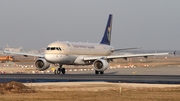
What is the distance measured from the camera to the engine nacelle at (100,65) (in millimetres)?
67125

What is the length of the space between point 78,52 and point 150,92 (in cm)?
3372

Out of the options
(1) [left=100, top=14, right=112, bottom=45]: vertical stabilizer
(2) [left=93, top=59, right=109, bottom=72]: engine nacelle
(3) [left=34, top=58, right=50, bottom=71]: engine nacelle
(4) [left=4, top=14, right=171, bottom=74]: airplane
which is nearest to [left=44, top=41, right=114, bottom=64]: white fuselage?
(4) [left=4, top=14, right=171, bottom=74]: airplane

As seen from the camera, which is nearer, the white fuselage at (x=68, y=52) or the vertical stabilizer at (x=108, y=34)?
the white fuselage at (x=68, y=52)

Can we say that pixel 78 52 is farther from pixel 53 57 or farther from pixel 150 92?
pixel 150 92

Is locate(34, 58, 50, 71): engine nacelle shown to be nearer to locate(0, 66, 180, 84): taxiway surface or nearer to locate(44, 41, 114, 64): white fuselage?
locate(44, 41, 114, 64): white fuselage

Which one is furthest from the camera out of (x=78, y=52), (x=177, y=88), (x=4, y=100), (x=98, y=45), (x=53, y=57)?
(x=98, y=45)

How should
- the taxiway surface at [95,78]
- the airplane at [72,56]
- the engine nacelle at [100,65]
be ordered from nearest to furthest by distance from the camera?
1. the taxiway surface at [95,78]
2. the airplane at [72,56]
3. the engine nacelle at [100,65]

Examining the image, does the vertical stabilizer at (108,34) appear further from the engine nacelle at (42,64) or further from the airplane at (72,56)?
the engine nacelle at (42,64)

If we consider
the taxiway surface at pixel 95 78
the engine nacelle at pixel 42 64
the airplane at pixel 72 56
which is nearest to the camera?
the taxiway surface at pixel 95 78

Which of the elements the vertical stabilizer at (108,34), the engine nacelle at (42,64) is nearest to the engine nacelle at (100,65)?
the engine nacelle at (42,64)

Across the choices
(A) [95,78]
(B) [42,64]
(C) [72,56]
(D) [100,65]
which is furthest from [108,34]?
(A) [95,78]

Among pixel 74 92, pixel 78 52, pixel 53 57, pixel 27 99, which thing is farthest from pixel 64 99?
pixel 78 52

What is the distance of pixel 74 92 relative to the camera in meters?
36.8

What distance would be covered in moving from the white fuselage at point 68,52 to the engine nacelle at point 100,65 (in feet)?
10.2
